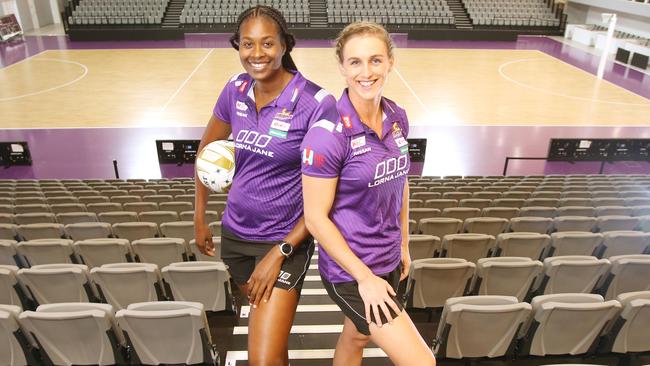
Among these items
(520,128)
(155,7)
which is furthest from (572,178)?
(155,7)

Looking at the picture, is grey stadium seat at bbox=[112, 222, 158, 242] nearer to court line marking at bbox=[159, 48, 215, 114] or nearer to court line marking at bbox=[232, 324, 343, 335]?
court line marking at bbox=[232, 324, 343, 335]

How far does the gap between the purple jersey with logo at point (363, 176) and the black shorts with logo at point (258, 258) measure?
0.14 metres

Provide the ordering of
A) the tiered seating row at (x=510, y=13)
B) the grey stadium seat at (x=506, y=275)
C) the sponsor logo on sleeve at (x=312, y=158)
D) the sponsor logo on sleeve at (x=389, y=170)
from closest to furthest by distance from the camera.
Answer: the sponsor logo on sleeve at (x=312, y=158) < the sponsor logo on sleeve at (x=389, y=170) < the grey stadium seat at (x=506, y=275) < the tiered seating row at (x=510, y=13)

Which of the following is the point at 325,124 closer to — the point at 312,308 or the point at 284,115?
the point at 284,115

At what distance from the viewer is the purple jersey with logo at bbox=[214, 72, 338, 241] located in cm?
216

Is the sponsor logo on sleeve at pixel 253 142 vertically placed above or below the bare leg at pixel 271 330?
above

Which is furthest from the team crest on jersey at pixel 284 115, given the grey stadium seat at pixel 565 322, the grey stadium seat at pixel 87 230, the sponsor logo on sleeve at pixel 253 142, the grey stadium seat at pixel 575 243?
the grey stadium seat at pixel 87 230

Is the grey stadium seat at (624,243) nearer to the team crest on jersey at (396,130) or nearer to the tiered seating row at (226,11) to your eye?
the team crest on jersey at (396,130)

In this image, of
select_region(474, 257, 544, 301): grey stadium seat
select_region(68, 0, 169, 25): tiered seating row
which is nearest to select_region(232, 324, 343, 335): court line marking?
select_region(474, 257, 544, 301): grey stadium seat

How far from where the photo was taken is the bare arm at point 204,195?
256 cm

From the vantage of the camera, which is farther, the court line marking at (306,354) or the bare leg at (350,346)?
the court line marking at (306,354)

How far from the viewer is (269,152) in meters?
2.18

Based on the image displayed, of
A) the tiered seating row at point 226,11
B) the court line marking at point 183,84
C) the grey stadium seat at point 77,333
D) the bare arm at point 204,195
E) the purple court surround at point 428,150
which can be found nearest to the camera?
the bare arm at point 204,195

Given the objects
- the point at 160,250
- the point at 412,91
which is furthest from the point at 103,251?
the point at 412,91
